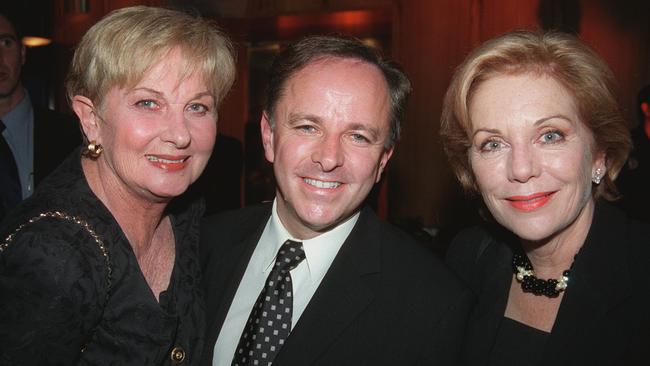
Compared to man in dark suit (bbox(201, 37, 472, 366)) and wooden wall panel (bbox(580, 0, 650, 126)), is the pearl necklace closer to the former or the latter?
man in dark suit (bbox(201, 37, 472, 366))

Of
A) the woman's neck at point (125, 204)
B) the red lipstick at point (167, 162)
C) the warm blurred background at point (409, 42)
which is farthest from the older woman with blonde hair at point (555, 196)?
the warm blurred background at point (409, 42)

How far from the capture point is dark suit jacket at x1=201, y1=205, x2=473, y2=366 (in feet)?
6.05

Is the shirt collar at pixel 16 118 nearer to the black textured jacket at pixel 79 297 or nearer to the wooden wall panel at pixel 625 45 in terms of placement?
the black textured jacket at pixel 79 297

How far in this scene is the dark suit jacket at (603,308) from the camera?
68.3 inches

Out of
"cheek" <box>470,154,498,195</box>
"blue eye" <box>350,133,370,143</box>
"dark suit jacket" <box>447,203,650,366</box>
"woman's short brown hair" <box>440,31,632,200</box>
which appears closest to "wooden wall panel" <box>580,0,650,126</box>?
"woman's short brown hair" <box>440,31,632,200</box>

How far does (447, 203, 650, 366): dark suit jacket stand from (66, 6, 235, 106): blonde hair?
1.39 meters

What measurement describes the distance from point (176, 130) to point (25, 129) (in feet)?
7.59

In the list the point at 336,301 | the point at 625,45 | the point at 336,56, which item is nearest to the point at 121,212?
the point at 336,301

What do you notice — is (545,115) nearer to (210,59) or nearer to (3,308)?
(210,59)

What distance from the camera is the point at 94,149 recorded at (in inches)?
79.2

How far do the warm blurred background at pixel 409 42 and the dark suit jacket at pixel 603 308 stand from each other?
2.26 metres

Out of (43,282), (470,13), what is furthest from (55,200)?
(470,13)

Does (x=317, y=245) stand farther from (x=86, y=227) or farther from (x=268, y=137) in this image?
(x=86, y=227)

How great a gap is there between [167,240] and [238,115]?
4.45m
